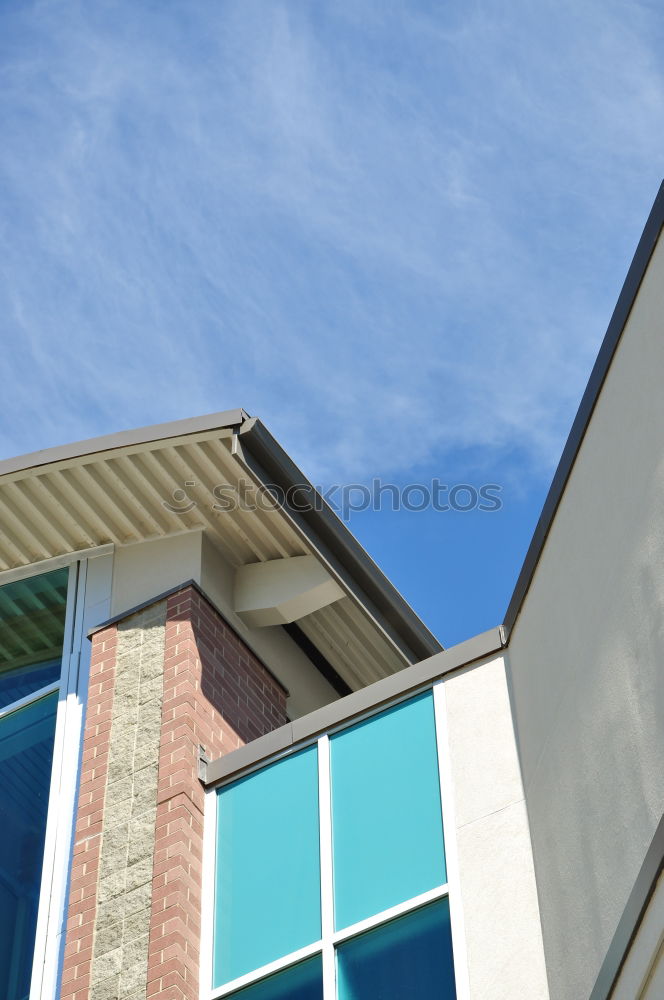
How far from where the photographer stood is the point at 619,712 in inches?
285

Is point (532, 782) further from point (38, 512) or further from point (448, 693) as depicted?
point (38, 512)

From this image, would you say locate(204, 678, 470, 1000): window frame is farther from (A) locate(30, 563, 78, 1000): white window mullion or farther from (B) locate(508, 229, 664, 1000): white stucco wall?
(A) locate(30, 563, 78, 1000): white window mullion

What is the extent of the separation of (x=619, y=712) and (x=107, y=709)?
15.2ft

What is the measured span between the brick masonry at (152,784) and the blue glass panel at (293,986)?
400 mm

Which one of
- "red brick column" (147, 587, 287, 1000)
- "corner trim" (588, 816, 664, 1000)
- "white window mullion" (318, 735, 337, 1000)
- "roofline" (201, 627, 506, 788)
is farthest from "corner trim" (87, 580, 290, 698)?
"corner trim" (588, 816, 664, 1000)

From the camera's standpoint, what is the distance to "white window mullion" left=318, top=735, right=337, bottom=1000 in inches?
330

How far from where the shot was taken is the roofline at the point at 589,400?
785 centimetres

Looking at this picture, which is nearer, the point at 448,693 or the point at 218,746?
the point at 448,693

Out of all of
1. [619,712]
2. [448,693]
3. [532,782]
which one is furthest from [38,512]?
[619,712]

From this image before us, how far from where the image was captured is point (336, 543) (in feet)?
38.3

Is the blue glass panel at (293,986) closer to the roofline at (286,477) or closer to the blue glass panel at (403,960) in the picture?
the blue glass panel at (403,960)

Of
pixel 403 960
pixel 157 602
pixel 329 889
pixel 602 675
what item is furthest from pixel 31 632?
pixel 602 675

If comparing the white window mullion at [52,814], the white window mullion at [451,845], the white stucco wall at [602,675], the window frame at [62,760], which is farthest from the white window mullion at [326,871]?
the white window mullion at [52,814]

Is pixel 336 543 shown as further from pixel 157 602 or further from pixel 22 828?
pixel 22 828
